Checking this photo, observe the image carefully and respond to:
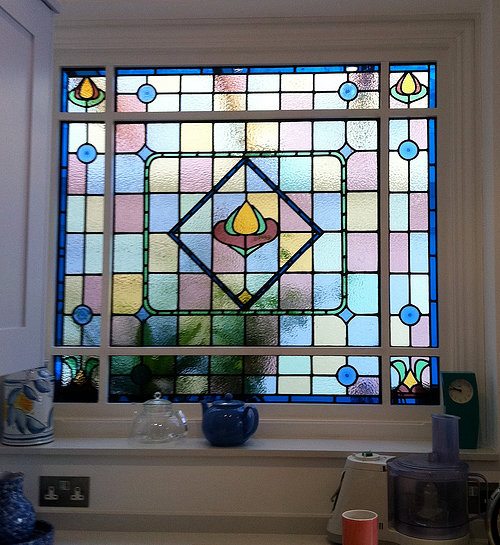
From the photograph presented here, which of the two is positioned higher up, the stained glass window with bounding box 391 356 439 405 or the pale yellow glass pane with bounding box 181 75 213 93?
the pale yellow glass pane with bounding box 181 75 213 93

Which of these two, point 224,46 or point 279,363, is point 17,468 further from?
point 224,46

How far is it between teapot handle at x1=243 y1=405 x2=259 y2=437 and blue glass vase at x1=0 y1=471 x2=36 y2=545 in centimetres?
68

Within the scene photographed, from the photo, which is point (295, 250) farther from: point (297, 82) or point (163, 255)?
point (297, 82)

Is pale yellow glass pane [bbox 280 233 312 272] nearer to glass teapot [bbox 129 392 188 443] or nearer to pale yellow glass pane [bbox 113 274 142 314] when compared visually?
pale yellow glass pane [bbox 113 274 142 314]

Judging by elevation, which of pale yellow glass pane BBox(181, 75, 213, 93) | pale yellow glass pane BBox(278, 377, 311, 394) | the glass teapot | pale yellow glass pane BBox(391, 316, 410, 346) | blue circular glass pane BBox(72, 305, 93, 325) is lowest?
the glass teapot

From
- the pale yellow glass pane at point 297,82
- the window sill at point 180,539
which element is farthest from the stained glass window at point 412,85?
the window sill at point 180,539

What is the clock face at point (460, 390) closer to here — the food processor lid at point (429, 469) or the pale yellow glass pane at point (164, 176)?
the food processor lid at point (429, 469)

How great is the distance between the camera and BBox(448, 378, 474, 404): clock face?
88.7 inches

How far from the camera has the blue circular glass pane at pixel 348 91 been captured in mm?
2525

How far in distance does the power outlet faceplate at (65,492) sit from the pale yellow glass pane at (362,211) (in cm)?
121

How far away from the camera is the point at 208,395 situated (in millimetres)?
2467

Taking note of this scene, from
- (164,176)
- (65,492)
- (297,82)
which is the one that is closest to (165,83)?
(164,176)

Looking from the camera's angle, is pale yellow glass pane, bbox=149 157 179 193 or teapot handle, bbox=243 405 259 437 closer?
teapot handle, bbox=243 405 259 437

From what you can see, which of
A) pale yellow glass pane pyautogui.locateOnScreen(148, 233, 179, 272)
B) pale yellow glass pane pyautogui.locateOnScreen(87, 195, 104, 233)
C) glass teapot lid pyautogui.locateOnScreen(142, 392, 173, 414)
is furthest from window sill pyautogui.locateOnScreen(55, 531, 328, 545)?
pale yellow glass pane pyautogui.locateOnScreen(87, 195, 104, 233)
